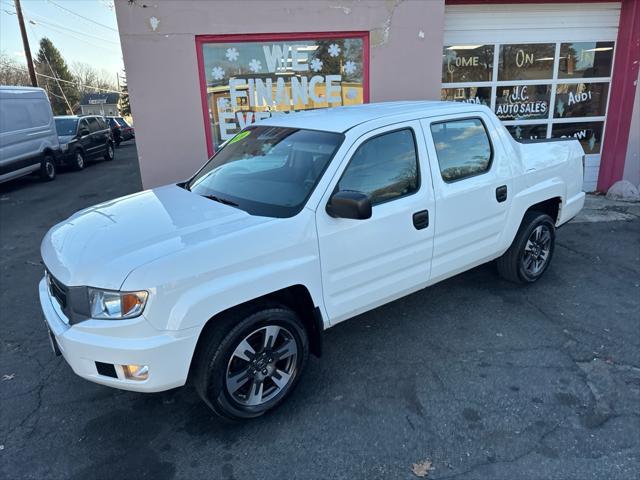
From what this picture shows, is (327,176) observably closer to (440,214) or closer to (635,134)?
(440,214)

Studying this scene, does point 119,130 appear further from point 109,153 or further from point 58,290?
point 58,290

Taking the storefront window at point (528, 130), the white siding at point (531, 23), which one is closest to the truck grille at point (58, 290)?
the white siding at point (531, 23)

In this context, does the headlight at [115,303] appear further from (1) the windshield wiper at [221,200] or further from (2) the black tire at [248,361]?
(1) the windshield wiper at [221,200]

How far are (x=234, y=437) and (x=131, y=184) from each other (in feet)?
34.5

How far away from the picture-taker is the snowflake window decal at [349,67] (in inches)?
292

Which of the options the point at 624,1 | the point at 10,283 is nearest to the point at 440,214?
the point at 10,283

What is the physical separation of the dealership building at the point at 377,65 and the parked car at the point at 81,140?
895 centimetres

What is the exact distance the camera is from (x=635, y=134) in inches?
327

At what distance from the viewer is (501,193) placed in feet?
13.5

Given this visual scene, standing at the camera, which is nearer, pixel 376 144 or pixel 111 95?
pixel 376 144

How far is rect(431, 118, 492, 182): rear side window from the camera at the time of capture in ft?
12.4

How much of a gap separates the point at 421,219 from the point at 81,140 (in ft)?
49.9

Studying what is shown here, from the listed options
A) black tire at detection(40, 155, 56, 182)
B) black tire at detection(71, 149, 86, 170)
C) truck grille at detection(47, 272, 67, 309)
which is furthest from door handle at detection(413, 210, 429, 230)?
black tire at detection(71, 149, 86, 170)

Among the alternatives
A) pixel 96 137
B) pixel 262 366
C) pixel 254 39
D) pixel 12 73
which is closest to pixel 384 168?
pixel 262 366
